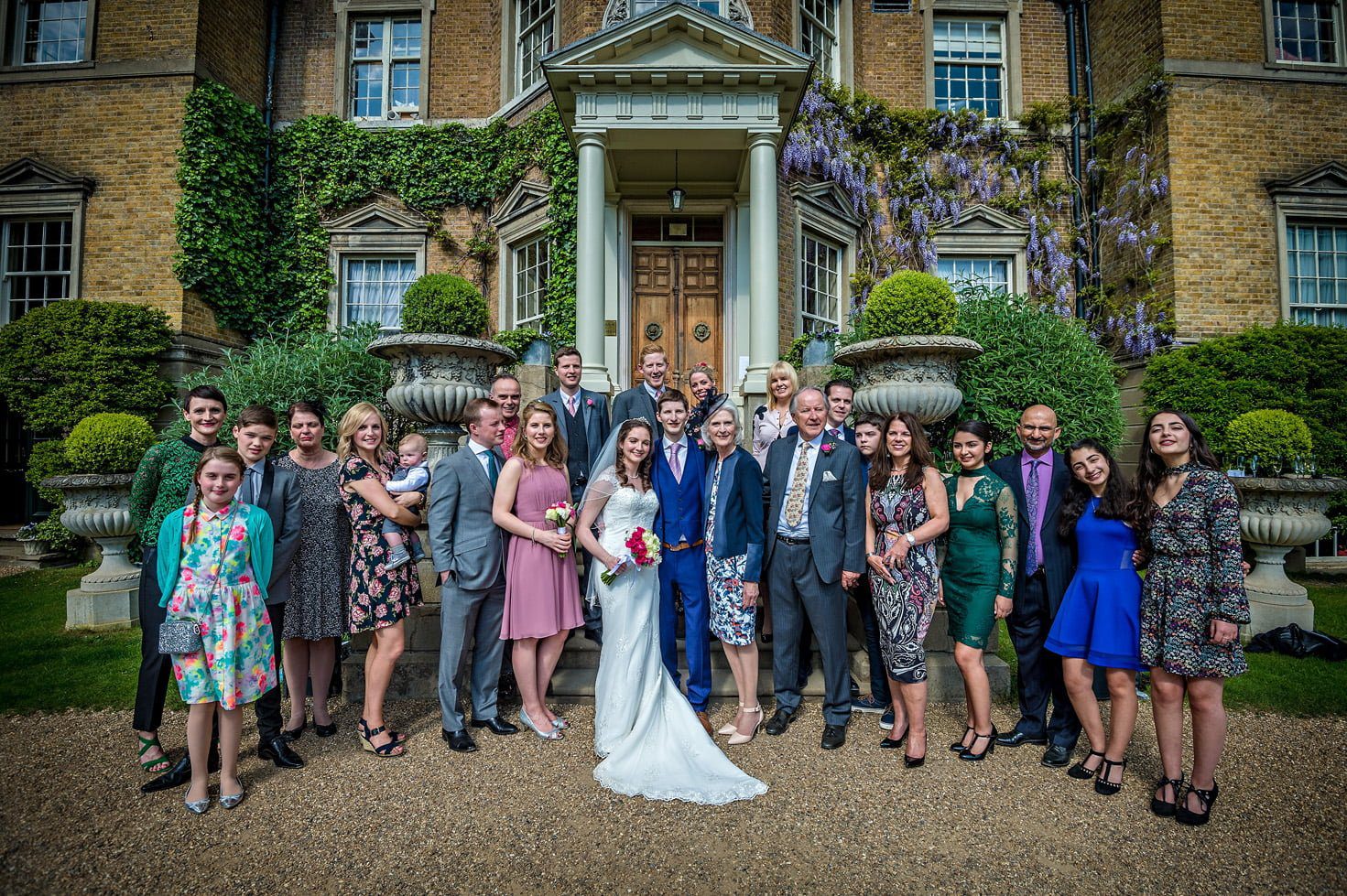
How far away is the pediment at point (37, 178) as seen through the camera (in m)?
10.1

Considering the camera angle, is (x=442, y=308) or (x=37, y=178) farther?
(x=37, y=178)

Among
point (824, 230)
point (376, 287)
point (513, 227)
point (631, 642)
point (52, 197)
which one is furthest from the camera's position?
point (376, 287)

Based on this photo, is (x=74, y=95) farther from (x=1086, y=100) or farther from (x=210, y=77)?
(x=1086, y=100)

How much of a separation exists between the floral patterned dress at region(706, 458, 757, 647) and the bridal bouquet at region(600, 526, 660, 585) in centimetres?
42

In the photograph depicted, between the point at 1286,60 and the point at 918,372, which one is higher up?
the point at 1286,60

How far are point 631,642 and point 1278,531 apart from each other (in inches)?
264

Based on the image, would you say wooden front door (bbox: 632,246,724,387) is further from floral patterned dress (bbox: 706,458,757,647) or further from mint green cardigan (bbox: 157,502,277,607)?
mint green cardigan (bbox: 157,502,277,607)

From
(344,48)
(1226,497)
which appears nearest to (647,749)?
(1226,497)

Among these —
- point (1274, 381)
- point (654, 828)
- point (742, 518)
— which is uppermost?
point (1274, 381)

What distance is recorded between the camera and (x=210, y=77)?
10.4 m

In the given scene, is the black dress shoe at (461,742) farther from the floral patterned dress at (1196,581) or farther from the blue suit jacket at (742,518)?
the floral patterned dress at (1196,581)

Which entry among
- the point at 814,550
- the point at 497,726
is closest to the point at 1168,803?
the point at 814,550

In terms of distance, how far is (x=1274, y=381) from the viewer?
8.93 meters

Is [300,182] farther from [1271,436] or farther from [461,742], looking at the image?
[1271,436]
